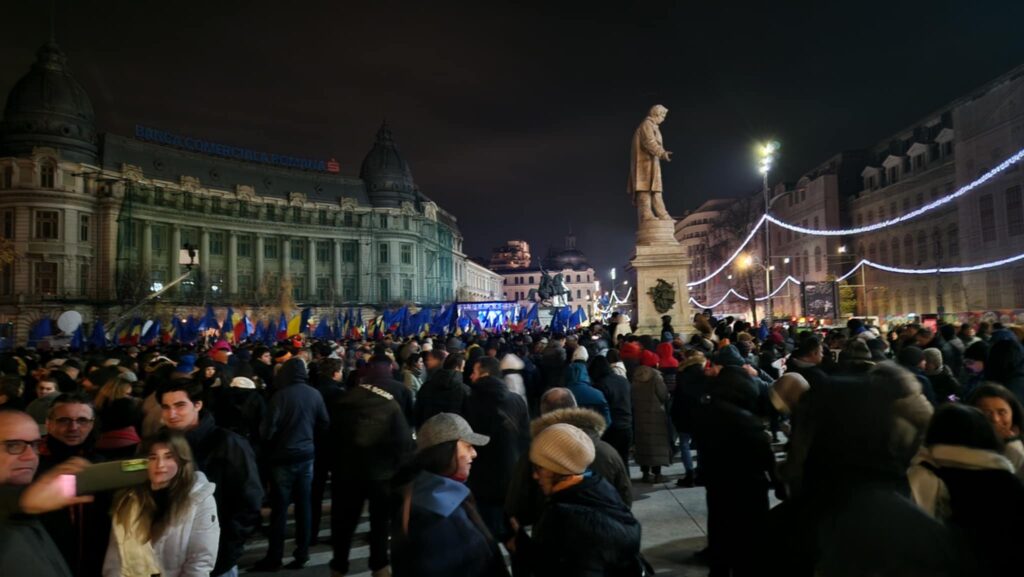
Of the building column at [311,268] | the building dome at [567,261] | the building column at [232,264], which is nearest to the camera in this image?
the building column at [232,264]

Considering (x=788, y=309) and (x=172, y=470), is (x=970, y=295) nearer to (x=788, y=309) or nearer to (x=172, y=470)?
(x=788, y=309)

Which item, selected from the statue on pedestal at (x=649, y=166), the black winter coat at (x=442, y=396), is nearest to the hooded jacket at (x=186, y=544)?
the black winter coat at (x=442, y=396)

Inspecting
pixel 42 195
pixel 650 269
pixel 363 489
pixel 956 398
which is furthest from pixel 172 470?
pixel 42 195

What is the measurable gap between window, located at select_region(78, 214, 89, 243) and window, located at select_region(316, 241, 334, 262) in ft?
98.3

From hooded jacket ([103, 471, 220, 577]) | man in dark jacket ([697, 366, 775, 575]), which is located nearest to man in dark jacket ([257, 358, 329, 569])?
hooded jacket ([103, 471, 220, 577])

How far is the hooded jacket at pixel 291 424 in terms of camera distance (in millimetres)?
6570

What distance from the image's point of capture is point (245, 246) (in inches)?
3280

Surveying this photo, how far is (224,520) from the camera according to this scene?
425cm

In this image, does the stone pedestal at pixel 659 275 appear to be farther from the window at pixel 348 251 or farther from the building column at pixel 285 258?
A: the window at pixel 348 251

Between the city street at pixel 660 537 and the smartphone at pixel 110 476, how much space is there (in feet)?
13.9

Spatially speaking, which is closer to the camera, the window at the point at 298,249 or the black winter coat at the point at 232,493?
the black winter coat at the point at 232,493

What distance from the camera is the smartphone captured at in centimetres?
239

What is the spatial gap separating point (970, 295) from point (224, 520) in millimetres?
47509

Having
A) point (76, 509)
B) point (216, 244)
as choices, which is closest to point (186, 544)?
point (76, 509)
